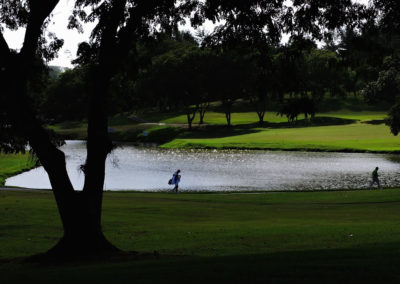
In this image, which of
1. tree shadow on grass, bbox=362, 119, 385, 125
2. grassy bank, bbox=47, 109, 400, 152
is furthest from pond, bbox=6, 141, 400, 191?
tree shadow on grass, bbox=362, 119, 385, 125

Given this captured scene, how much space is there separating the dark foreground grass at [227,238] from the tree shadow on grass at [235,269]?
0.02m

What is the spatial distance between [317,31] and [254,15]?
2.12 metres

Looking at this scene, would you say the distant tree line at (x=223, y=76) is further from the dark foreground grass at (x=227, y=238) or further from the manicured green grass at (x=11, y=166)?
the manicured green grass at (x=11, y=166)

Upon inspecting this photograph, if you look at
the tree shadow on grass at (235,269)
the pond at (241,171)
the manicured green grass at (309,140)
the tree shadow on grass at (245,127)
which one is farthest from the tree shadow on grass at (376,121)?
the tree shadow on grass at (235,269)

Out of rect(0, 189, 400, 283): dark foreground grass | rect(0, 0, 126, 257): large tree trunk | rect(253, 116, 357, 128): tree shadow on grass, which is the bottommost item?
rect(253, 116, 357, 128): tree shadow on grass

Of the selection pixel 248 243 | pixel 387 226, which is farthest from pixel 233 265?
pixel 387 226

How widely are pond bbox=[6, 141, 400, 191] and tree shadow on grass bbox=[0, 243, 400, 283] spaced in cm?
2613

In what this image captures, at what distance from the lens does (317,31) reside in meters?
17.8

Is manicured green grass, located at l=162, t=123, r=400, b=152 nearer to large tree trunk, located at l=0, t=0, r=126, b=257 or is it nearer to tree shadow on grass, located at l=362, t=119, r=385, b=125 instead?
tree shadow on grass, located at l=362, t=119, r=385, b=125

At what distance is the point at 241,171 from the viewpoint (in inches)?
2211

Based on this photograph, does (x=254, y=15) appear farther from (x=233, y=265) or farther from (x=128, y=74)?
(x=233, y=265)

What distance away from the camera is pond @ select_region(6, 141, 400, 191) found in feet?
149

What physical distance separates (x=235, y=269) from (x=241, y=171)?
44235mm

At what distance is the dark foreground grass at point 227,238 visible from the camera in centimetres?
1166
